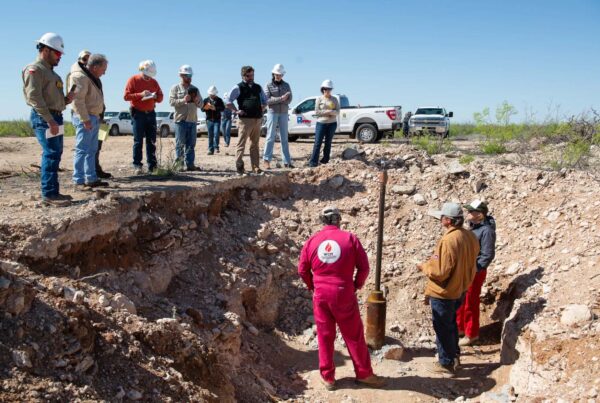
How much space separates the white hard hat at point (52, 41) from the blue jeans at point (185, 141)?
112 inches

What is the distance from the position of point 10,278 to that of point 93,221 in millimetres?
1469

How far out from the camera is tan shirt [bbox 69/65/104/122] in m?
5.74

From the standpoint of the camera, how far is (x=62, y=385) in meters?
3.20

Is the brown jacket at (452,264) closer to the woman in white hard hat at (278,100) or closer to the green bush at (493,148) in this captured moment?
the woman in white hard hat at (278,100)

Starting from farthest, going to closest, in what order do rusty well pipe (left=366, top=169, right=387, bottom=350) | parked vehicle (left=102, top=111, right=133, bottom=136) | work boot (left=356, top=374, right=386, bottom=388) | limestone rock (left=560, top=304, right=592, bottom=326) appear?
parked vehicle (left=102, top=111, right=133, bottom=136), rusty well pipe (left=366, top=169, right=387, bottom=350), work boot (left=356, top=374, right=386, bottom=388), limestone rock (left=560, top=304, right=592, bottom=326)

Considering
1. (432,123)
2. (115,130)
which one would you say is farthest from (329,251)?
(115,130)

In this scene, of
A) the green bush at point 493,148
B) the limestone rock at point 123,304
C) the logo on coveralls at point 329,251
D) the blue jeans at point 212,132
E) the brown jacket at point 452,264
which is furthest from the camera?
the blue jeans at point 212,132

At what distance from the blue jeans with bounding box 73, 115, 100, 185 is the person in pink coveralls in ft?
9.75

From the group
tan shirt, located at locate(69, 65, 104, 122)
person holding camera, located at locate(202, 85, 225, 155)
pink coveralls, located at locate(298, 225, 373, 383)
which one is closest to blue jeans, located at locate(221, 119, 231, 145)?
person holding camera, located at locate(202, 85, 225, 155)

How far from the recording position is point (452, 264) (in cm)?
487

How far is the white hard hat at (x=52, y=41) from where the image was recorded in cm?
509

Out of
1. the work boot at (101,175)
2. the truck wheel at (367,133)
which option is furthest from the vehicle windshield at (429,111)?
the work boot at (101,175)

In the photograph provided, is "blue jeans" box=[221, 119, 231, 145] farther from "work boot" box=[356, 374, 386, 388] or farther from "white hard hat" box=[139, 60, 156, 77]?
"work boot" box=[356, 374, 386, 388]

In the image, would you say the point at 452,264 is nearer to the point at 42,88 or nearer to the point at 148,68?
the point at 42,88
